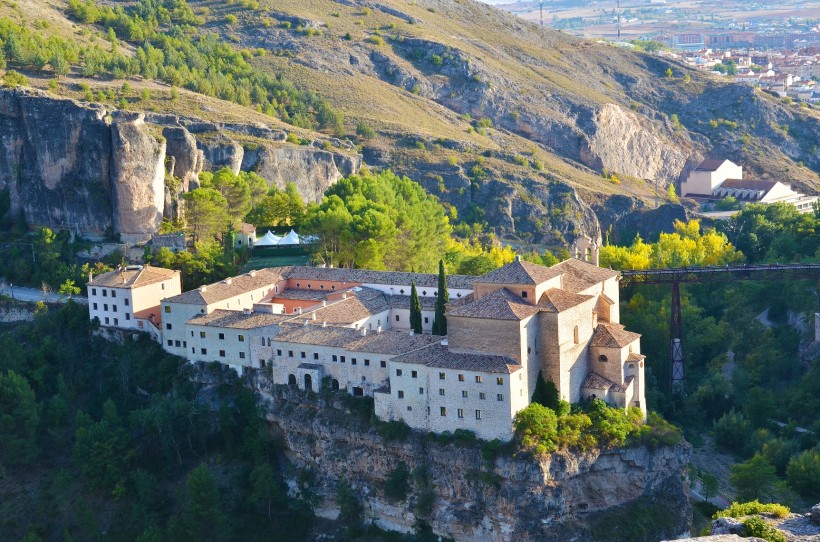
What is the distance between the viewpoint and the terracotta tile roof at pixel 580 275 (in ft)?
196

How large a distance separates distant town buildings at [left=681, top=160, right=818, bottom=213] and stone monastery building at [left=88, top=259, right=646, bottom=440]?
66.5 m

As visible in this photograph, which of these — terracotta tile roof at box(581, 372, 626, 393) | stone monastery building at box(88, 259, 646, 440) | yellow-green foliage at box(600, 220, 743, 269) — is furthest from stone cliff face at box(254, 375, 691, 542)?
yellow-green foliage at box(600, 220, 743, 269)

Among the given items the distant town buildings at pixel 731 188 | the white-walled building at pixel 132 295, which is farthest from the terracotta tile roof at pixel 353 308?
the distant town buildings at pixel 731 188

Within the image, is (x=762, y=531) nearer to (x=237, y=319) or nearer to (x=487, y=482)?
(x=487, y=482)

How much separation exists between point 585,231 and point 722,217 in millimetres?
13582

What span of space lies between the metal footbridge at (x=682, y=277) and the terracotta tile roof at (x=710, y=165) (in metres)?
59.5

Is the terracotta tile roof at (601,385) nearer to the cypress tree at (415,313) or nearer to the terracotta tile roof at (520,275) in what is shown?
the terracotta tile roof at (520,275)

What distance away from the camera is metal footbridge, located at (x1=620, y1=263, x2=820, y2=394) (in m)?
72.1

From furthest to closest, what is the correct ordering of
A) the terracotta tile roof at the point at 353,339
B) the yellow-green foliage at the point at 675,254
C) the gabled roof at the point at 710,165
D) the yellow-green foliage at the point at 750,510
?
the gabled roof at the point at 710,165 < the yellow-green foliage at the point at 675,254 < the terracotta tile roof at the point at 353,339 < the yellow-green foliage at the point at 750,510

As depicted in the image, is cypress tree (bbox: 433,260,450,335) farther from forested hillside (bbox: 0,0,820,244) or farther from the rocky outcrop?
forested hillside (bbox: 0,0,820,244)

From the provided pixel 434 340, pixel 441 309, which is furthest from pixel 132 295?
pixel 434 340

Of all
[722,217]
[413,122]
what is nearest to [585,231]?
[722,217]

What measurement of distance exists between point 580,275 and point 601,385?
22.9 feet

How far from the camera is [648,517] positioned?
55469 mm
